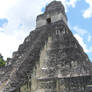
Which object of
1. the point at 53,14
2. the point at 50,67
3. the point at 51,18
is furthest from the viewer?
the point at 53,14

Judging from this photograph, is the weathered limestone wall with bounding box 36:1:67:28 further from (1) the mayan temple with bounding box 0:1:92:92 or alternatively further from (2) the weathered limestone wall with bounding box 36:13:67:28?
(1) the mayan temple with bounding box 0:1:92:92

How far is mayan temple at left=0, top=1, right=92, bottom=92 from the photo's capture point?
23.2ft

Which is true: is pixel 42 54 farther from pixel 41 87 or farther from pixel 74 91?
pixel 74 91

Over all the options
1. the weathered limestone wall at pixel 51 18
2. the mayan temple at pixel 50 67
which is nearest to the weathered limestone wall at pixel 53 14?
the weathered limestone wall at pixel 51 18

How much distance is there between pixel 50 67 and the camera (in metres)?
8.13

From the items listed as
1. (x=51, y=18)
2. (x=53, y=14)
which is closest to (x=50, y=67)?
(x=51, y=18)

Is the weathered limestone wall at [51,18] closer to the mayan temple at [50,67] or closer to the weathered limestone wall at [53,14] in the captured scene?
the weathered limestone wall at [53,14]

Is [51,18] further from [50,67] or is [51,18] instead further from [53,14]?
[50,67]

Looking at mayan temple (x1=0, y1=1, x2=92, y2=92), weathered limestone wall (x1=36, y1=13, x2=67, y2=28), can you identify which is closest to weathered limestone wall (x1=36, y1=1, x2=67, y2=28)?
weathered limestone wall (x1=36, y1=13, x2=67, y2=28)

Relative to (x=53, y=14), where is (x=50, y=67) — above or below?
below

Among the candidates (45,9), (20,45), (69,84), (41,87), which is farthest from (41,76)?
(45,9)

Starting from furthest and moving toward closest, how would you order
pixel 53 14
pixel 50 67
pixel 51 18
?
pixel 53 14, pixel 51 18, pixel 50 67

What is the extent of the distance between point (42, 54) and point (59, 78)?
2.00 metres

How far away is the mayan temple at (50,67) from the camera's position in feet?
23.2
